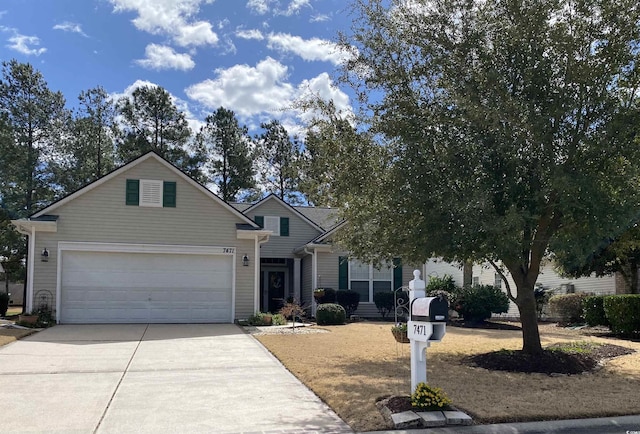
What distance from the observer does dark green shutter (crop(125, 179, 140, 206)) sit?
58.2 ft

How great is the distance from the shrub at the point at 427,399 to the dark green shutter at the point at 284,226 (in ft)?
59.6

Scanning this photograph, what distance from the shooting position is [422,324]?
6.38 m

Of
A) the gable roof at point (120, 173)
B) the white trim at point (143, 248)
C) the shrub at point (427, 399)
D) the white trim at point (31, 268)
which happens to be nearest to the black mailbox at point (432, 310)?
the shrub at point (427, 399)

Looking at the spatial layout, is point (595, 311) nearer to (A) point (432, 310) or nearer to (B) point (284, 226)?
(A) point (432, 310)

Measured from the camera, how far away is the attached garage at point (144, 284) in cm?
1706

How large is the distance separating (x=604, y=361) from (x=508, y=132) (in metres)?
A: 5.09

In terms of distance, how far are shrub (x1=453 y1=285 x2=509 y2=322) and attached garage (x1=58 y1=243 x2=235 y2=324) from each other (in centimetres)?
810

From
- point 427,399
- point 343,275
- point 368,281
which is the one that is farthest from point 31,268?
point 427,399

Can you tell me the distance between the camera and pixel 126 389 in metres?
7.66

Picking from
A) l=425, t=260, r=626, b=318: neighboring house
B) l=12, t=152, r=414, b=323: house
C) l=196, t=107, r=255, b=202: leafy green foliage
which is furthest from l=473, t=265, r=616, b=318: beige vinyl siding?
l=196, t=107, r=255, b=202: leafy green foliage

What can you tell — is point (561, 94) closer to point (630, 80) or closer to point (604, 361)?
point (630, 80)

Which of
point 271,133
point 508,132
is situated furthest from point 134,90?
point 508,132

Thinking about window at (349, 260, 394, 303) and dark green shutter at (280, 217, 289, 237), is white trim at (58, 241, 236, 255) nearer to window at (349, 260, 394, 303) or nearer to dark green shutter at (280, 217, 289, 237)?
window at (349, 260, 394, 303)

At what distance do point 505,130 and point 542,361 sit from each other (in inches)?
163
